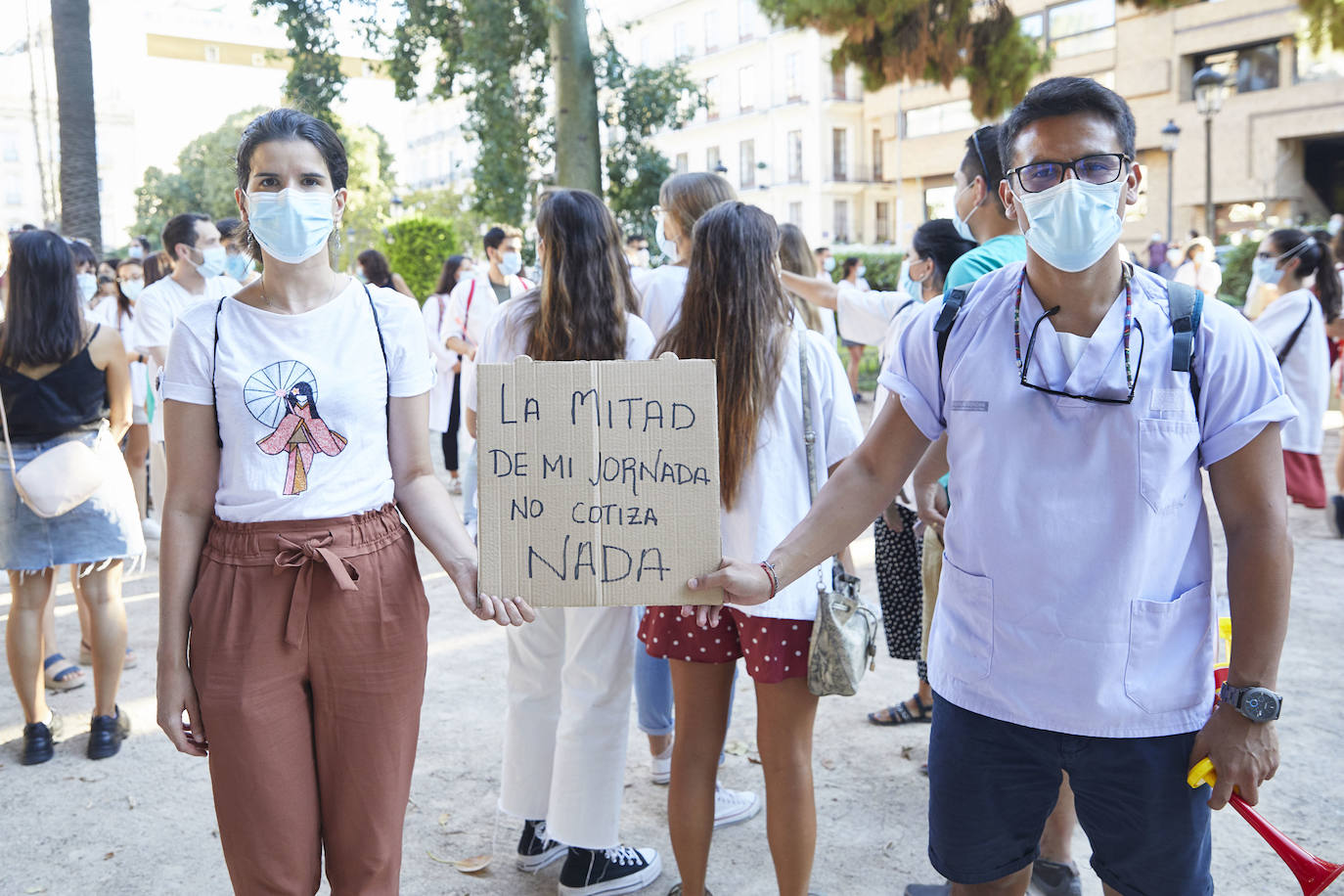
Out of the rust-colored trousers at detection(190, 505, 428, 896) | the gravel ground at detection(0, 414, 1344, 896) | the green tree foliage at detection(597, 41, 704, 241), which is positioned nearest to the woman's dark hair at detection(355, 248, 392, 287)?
the green tree foliage at detection(597, 41, 704, 241)

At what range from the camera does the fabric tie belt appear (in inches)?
84.8

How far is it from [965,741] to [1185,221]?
32.8 metres

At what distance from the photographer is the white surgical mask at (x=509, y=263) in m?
7.59

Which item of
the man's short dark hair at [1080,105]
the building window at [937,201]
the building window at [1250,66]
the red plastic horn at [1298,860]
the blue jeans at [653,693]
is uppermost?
the building window at [1250,66]

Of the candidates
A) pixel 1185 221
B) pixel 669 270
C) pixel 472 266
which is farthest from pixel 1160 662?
pixel 1185 221

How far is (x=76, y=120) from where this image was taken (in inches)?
439

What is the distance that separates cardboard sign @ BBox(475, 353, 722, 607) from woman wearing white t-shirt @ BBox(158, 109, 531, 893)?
13 centimetres

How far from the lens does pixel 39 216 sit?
72.1 meters

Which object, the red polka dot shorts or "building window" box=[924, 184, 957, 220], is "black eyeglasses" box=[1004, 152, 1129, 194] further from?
"building window" box=[924, 184, 957, 220]

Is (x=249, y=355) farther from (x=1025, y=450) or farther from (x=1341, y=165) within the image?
(x=1341, y=165)

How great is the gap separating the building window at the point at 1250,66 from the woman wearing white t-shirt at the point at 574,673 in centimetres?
3073

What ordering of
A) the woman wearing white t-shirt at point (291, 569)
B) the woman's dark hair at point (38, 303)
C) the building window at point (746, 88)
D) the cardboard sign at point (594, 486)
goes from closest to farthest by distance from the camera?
the cardboard sign at point (594, 486), the woman wearing white t-shirt at point (291, 569), the woman's dark hair at point (38, 303), the building window at point (746, 88)

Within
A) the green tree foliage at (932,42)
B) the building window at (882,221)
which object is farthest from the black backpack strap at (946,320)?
the building window at (882,221)

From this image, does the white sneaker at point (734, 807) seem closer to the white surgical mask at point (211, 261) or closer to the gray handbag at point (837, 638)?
the gray handbag at point (837, 638)
